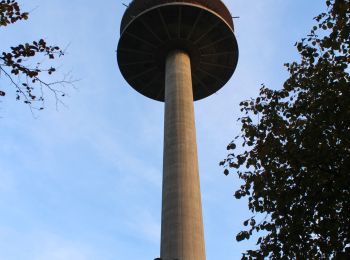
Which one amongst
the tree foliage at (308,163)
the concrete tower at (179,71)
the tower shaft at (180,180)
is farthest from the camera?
the concrete tower at (179,71)

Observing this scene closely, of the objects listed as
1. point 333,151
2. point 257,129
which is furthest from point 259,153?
point 333,151

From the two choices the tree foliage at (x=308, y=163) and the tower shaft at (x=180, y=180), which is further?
the tower shaft at (x=180, y=180)

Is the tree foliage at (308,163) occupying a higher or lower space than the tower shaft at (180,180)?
lower

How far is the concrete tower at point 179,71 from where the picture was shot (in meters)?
24.7

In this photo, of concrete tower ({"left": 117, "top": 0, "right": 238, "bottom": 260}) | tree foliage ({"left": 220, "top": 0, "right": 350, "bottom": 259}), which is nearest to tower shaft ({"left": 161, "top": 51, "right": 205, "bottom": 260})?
concrete tower ({"left": 117, "top": 0, "right": 238, "bottom": 260})

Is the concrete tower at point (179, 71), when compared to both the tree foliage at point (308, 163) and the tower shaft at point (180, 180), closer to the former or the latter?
the tower shaft at point (180, 180)

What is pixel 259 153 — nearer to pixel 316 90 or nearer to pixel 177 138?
pixel 316 90

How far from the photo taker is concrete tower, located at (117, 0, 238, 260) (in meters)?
24.7

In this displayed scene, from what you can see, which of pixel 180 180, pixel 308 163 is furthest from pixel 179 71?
pixel 308 163

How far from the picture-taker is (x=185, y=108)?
97.9ft

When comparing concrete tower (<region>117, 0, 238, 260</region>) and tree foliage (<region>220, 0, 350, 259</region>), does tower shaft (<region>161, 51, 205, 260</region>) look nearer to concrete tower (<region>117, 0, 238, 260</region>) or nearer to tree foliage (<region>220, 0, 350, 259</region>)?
concrete tower (<region>117, 0, 238, 260</region>)

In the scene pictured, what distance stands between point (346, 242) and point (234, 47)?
2855 cm

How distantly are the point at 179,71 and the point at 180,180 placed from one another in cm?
961

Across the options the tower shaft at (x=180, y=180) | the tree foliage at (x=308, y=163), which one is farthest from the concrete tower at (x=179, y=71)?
the tree foliage at (x=308, y=163)
